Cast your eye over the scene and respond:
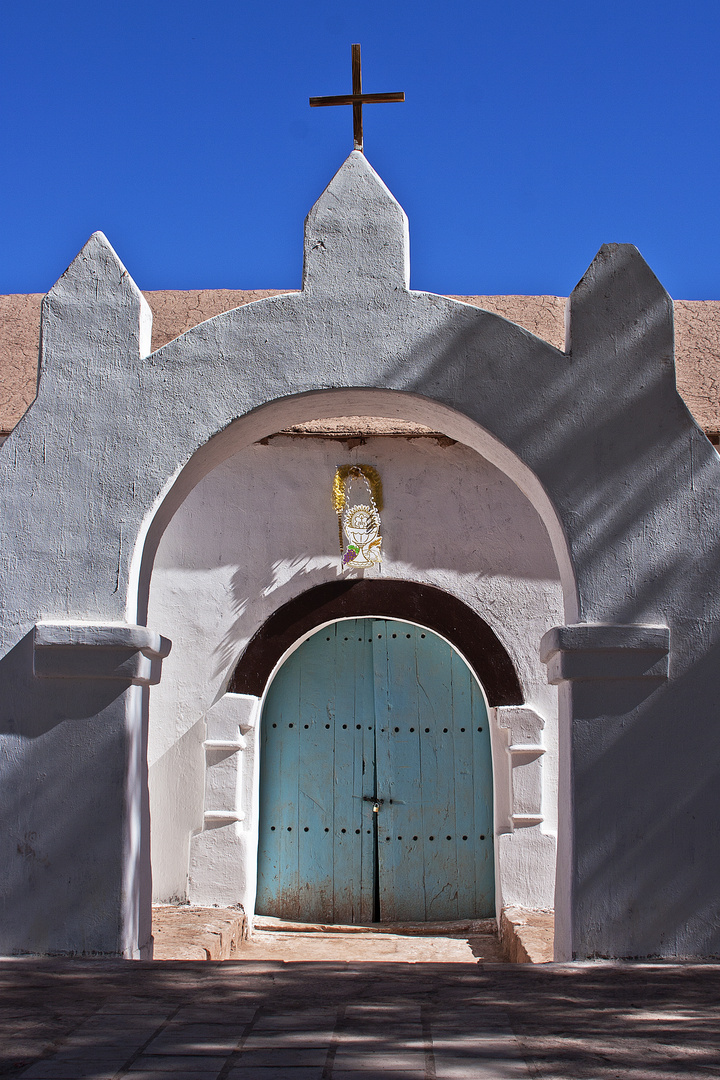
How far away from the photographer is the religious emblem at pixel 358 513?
6.20 m

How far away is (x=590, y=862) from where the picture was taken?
10.7 ft

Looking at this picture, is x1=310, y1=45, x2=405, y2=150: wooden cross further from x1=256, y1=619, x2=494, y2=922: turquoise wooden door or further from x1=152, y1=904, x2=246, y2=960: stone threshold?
x1=152, y1=904, x2=246, y2=960: stone threshold

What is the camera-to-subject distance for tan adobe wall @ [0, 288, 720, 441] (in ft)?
21.0

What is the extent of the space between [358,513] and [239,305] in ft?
5.81

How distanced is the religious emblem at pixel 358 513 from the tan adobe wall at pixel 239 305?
142 cm

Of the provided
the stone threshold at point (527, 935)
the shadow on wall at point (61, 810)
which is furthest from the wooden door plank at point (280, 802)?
the shadow on wall at point (61, 810)

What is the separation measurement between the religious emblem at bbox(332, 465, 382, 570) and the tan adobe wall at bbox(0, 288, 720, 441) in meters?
1.42

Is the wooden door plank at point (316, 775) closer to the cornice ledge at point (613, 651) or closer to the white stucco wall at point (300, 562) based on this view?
the white stucco wall at point (300, 562)

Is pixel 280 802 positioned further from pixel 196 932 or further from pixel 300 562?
pixel 300 562

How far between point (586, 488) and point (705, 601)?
61 cm

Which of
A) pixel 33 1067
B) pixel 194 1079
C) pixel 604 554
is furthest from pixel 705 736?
pixel 33 1067

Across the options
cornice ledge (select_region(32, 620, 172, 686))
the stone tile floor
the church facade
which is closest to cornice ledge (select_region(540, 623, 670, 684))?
the church facade

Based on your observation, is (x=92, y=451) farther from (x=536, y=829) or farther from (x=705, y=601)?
(x=536, y=829)

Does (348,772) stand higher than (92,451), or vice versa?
(92,451)
